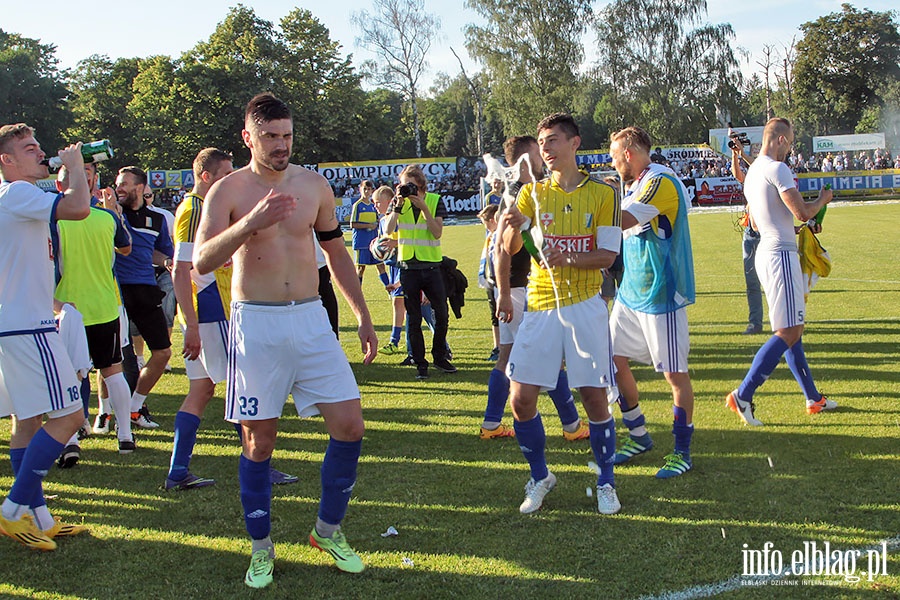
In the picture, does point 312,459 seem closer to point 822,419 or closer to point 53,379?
point 53,379

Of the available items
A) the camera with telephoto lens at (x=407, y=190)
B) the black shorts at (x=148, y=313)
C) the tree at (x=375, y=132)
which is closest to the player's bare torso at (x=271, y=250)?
the black shorts at (x=148, y=313)

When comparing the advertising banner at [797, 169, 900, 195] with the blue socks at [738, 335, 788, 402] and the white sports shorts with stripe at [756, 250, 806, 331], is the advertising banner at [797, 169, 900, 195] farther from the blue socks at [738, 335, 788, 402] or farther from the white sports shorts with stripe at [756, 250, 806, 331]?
the blue socks at [738, 335, 788, 402]

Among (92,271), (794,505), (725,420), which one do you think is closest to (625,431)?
(725,420)

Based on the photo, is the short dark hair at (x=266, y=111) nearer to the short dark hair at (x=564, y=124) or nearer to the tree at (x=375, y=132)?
the short dark hair at (x=564, y=124)

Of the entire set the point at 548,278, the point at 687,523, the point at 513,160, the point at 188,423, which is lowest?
the point at 687,523

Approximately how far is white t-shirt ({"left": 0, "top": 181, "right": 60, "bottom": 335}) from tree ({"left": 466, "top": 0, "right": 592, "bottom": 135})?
46.9 m

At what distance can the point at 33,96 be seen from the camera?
6400 centimetres

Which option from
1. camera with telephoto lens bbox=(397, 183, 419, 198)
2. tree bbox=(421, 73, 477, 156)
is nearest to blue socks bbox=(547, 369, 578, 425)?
camera with telephoto lens bbox=(397, 183, 419, 198)

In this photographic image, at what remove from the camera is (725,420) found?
6.21m

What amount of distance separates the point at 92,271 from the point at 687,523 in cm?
448

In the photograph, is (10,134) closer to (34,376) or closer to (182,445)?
(34,376)

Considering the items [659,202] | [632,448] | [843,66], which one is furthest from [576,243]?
[843,66]

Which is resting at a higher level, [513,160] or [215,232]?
[513,160]

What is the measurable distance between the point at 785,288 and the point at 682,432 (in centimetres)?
174
